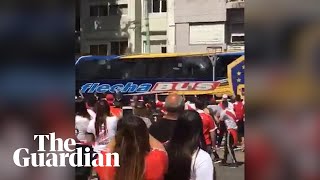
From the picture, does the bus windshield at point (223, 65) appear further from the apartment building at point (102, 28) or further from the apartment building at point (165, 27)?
the apartment building at point (102, 28)

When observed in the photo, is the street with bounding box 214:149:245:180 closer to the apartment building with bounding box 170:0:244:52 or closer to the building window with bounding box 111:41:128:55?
the apartment building with bounding box 170:0:244:52

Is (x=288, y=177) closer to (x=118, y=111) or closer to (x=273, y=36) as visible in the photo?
(x=273, y=36)

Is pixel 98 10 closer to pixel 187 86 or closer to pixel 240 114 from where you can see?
pixel 187 86

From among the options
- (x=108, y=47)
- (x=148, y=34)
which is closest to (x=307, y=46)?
(x=148, y=34)

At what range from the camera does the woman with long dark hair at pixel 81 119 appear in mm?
2115

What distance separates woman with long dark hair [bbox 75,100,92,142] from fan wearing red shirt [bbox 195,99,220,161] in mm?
384

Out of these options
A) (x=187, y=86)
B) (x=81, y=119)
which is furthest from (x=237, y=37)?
(x=81, y=119)

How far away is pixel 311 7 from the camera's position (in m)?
2.01

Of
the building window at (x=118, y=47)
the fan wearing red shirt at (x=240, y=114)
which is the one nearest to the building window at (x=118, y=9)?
the building window at (x=118, y=47)

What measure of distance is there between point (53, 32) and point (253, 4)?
2.22ft

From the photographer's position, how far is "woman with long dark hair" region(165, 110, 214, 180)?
83.3 inches

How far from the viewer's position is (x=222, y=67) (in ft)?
6.81

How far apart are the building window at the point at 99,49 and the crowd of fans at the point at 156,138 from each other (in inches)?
5.9

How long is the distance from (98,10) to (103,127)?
1.36 ft
